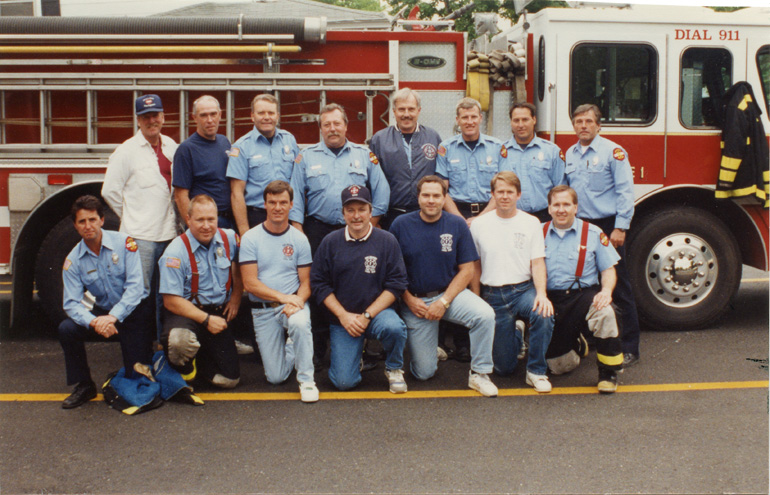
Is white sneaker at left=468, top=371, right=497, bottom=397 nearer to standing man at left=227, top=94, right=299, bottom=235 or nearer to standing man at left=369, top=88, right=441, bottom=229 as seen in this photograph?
standing man at left=369, top=88, right=441, bottom=229

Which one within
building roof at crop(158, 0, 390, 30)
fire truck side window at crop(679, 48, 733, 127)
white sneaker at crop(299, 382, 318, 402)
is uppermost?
building roof at crop(158, 0, 390, 30)

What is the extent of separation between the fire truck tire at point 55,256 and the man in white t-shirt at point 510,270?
295cm

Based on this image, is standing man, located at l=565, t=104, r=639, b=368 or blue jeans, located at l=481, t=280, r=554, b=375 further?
standing man, located at l=565, t=104, r=639, b=368

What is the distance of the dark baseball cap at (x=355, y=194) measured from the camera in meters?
4.98

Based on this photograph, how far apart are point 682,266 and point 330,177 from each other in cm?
299

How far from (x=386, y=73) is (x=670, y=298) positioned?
2.97 meters

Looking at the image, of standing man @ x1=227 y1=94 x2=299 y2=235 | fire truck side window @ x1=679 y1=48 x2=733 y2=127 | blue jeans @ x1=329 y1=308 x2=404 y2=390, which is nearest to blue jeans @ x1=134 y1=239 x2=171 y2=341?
standing man @ x1=227 y1=94 x2=299 y2=235

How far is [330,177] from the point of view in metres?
5.52

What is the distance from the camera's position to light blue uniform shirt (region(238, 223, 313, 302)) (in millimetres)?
5160

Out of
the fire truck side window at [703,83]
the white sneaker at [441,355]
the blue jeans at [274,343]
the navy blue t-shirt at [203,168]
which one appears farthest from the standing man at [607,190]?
the navy blue t-shirt at [203,168]

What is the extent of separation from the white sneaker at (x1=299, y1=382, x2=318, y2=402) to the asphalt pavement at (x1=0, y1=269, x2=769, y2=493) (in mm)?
62

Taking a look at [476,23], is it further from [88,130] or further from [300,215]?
[88,130]

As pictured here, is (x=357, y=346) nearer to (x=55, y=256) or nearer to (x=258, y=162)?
(x=258, y=162)

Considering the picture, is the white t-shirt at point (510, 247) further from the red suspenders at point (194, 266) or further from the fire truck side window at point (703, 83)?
the fire truck side window at point (703, 83)
